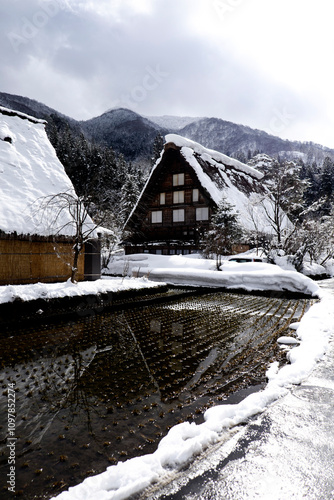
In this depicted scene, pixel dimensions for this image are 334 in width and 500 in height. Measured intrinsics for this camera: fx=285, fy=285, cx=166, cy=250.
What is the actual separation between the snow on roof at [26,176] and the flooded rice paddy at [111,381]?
16.4ft

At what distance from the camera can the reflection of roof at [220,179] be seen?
2441 cm

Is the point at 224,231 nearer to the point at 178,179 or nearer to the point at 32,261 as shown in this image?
the point at 178,179

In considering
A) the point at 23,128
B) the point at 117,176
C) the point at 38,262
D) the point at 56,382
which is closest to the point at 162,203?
the point at 23,128

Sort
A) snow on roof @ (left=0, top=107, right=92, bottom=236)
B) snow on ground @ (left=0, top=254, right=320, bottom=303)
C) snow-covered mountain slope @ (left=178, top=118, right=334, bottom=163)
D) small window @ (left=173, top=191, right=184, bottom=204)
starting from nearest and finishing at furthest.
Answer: snow on ground @ (left=0, top=254, right=320, bottom=303), snow on roof @ (left=0, top=107, right=92, bottom=236), small window @ (left=173, top=191, right=184, bottom=204), snow-covered mountain slope @ (left=178, top=118, right=334, bottom=163)

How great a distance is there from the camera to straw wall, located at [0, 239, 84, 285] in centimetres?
1008

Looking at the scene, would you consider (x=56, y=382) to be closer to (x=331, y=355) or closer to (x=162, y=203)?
(x=331, y=355)

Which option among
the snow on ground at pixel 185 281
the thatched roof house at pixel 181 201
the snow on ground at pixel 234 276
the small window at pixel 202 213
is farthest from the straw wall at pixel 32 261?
the small window at pixel 202 213

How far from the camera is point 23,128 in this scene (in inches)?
614

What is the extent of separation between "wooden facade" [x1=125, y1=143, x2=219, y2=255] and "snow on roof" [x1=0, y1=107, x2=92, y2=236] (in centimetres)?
1235

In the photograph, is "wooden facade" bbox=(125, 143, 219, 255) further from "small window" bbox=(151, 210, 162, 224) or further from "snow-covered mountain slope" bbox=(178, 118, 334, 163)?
"snow-covered mountain slope" bbox=(178, 118, 334, 163)

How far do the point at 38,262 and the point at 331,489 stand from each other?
35.8 ft

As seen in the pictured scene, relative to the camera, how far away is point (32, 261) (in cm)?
1080

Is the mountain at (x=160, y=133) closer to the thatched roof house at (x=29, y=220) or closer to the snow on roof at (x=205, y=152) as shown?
the snow on roof at (x=205, y=152)

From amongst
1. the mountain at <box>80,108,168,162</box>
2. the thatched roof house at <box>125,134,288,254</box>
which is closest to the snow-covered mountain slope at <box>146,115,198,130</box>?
the mountain at <box>80,108,168,162</box>
